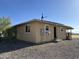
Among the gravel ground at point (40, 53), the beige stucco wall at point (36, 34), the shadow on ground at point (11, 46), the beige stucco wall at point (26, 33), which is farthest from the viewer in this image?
the beige stucco wall at point (26, 33)

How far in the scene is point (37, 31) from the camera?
1852 centimetres

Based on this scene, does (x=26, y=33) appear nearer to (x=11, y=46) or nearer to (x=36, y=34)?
(x=36, y=34)

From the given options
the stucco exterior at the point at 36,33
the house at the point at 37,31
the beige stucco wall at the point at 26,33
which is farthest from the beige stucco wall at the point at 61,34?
the beige stucco wall at the point at 26,33

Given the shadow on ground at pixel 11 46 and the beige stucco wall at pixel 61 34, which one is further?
the beige stucco wall at pixel 61 34

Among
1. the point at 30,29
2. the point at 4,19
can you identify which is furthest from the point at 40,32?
the point at 4,19

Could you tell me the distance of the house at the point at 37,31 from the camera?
61.0 feet

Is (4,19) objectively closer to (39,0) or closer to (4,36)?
(4,36)

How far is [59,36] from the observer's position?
2323cm

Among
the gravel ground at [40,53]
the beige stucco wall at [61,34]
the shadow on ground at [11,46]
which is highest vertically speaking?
the beige stucco wall at [61,34]

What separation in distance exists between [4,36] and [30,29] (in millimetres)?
6083

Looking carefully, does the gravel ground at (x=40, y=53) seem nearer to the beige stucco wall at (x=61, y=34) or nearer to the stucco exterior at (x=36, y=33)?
the stucco exterior at (x=36, y=33)

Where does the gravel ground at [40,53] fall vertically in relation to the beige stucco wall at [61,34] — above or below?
below

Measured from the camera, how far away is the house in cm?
1859

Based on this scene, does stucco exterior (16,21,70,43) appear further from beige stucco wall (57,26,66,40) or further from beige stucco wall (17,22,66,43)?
beige stucco wall (57,26,66,40)
